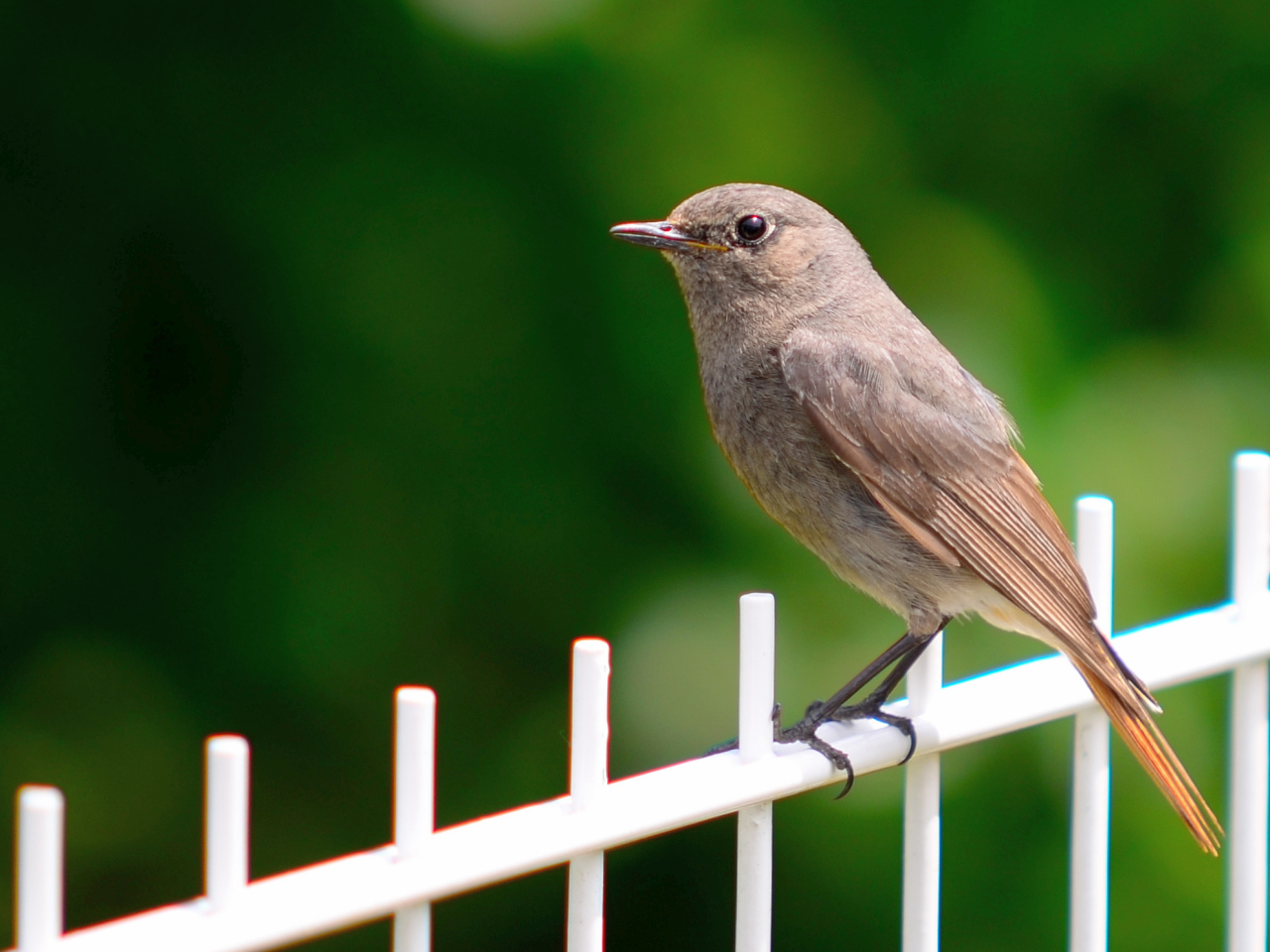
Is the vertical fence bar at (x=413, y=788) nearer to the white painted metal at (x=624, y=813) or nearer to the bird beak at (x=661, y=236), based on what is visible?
the white painted metal at (x=624, y=813)

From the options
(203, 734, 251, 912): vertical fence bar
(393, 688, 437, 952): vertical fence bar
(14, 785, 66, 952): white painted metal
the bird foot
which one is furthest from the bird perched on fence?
(14, 785, 66, 952): white painted metal

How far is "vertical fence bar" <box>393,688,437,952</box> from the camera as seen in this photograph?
2.12m

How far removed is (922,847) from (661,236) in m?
1.53

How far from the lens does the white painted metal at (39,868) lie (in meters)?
Result: 1.80

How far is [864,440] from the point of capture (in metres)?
3.58

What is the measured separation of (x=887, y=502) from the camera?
3.56m

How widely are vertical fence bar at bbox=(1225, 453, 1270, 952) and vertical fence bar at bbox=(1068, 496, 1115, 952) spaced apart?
367 millimetres

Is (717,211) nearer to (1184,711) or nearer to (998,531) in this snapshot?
(998,531)

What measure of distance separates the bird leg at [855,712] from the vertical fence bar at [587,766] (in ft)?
1.61

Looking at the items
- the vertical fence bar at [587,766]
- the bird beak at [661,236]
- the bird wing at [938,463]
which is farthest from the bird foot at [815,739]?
the bird beak at [661,236]

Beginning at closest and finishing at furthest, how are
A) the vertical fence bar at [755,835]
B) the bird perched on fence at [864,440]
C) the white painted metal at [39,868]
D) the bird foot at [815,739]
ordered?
the white painted metal at [39,868], the vertical fence bar at [755,835], the bird foot at [815,739], the bird perched on fence at [864,440]

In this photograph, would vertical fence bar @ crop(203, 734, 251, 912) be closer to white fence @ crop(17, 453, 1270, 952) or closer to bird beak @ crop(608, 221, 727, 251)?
white fence @ crop(17, 453, 1270, 952)

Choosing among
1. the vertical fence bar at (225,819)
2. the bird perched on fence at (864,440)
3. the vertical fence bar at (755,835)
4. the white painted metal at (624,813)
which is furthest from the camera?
the bird perched on fence at (864,440)

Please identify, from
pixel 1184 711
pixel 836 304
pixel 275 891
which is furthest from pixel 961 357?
pixel 275 891
